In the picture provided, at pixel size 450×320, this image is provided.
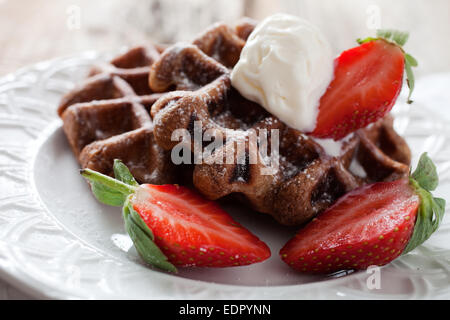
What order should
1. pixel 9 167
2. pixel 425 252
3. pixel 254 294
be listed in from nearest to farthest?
pixel 254 294
pixel 425 252
pixel 9 167

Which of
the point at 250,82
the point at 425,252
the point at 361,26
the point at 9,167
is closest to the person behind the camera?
the point at 425,252


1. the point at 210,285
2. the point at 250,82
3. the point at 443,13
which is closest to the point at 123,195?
the point at 210,285

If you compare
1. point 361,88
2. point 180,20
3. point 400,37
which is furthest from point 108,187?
point 180,20

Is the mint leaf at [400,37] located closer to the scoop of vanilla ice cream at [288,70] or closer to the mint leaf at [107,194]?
the scoop of vanilla ice cream at [288,70]

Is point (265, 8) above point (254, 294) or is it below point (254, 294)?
above

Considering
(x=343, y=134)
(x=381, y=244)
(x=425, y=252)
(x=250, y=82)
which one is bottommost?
(x=425, y=252)

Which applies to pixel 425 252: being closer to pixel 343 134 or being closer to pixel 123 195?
pixel 343 134

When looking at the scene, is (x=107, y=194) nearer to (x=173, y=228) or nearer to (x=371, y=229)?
(x=173, y=228)

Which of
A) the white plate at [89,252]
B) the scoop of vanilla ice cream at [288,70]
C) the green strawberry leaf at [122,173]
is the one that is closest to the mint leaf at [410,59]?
the scoop of vanilla ice cream at [288,70]
